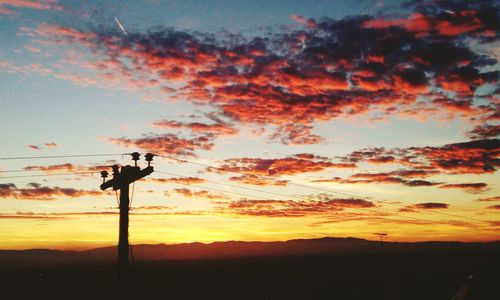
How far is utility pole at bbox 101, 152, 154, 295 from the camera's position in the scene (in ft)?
52.0

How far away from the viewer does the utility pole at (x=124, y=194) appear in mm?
Answer: 15852

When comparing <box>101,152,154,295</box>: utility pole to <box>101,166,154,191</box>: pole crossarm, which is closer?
<box>101,152,154,295</box>: utility pole

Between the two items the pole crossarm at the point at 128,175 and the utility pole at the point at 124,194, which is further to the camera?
the pole crossarm at the point at 128,175

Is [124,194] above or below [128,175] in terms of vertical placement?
below

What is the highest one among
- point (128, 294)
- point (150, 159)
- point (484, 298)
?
point (150, 159)

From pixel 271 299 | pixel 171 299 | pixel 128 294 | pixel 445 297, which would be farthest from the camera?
pixel 171 299

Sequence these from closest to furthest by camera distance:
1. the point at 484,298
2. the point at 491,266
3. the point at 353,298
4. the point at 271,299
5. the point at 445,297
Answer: the point at 491,266 < the point at 484,298 < the point at 445,297 < the point at 353,298 < the point at 271,299

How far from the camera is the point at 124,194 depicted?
16688mm

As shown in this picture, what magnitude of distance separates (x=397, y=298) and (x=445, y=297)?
5.83m

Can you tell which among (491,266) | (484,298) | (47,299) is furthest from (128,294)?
(47,299)

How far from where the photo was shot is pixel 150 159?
17.2 metres

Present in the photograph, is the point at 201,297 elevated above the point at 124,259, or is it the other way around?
the point at 124,259

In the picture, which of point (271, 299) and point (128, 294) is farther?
point (271, 299)

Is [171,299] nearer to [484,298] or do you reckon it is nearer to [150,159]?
[484,298]
